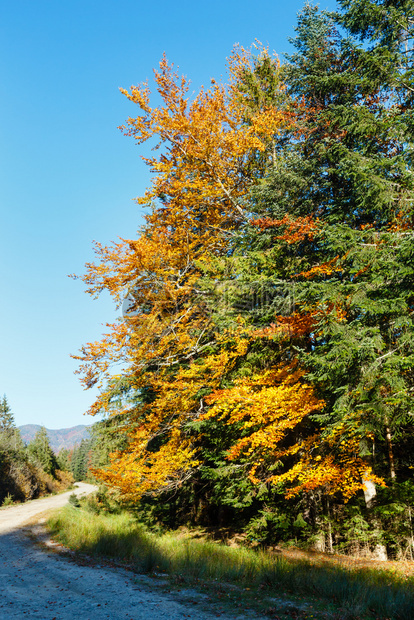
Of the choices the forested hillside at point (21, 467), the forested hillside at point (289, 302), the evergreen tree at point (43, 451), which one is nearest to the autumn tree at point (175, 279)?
the forested hillside at point (289, 302)

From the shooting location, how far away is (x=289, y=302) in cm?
1053

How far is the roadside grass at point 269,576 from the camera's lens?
5332 mm

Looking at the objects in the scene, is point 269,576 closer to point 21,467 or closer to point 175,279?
point 175,279

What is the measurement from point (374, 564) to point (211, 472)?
4922 millimetres

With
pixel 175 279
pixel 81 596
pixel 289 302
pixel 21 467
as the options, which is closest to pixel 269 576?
pixel 81 596

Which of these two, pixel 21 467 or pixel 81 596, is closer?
pixel 81 596

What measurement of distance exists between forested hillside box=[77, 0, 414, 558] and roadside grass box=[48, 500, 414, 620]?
1519 mm

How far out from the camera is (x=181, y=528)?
627 inches

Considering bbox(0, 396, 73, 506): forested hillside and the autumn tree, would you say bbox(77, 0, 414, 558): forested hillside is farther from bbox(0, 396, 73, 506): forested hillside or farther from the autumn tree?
bbox(0, 396, 73, 506): forested hillside

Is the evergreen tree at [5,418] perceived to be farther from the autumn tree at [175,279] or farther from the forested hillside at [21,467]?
the autumn tree at [175,279]

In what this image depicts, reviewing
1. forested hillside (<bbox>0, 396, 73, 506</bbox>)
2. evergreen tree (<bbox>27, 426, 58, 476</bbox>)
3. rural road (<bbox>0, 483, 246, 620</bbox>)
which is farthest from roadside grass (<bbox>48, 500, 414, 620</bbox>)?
evergreen tree (<bbox>27, 426, 58, 476</bbox>)

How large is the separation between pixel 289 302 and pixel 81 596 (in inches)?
323

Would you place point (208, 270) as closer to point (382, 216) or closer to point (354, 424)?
point (382, 216)

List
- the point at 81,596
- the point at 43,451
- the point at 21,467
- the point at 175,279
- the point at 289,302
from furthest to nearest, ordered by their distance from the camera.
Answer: the point at 43,451 < the point at 21,467 < the point at 175,279 < the point at 289,302 < the point at 81,596
